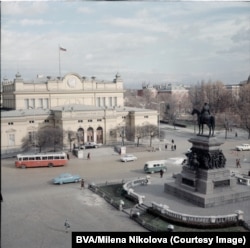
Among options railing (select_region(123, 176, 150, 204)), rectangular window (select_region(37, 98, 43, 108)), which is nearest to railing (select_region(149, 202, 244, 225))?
railing (select_region(123, 176, 150, 204))

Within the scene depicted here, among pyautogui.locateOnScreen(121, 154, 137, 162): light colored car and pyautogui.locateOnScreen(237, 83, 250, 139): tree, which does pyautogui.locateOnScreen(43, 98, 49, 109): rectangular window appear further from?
pyautogui.locateOnScreen(237, 83, 250, 139): tree

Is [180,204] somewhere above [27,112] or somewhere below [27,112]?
below

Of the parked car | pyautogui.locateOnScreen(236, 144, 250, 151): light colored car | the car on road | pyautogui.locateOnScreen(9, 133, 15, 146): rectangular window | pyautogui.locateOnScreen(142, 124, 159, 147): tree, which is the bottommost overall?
the car on road

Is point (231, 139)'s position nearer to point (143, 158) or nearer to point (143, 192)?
point (143, 158)

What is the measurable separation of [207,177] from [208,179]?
4 centimetres

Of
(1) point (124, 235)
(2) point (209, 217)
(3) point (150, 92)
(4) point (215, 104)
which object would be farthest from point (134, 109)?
(4) point (215, 104)

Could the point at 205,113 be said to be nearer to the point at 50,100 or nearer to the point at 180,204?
the point at 180,204

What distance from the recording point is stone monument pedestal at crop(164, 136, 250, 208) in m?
6.85

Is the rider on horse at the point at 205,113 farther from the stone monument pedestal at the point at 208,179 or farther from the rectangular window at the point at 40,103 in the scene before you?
the rectangular window at the point at 40,103

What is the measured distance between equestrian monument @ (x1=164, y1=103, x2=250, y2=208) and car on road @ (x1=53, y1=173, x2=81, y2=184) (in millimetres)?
2732

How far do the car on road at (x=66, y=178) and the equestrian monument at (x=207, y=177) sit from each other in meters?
2.73

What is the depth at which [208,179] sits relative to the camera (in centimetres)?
691

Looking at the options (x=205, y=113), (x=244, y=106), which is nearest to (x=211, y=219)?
(x=205, y=113)

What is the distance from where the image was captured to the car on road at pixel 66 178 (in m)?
8.68
